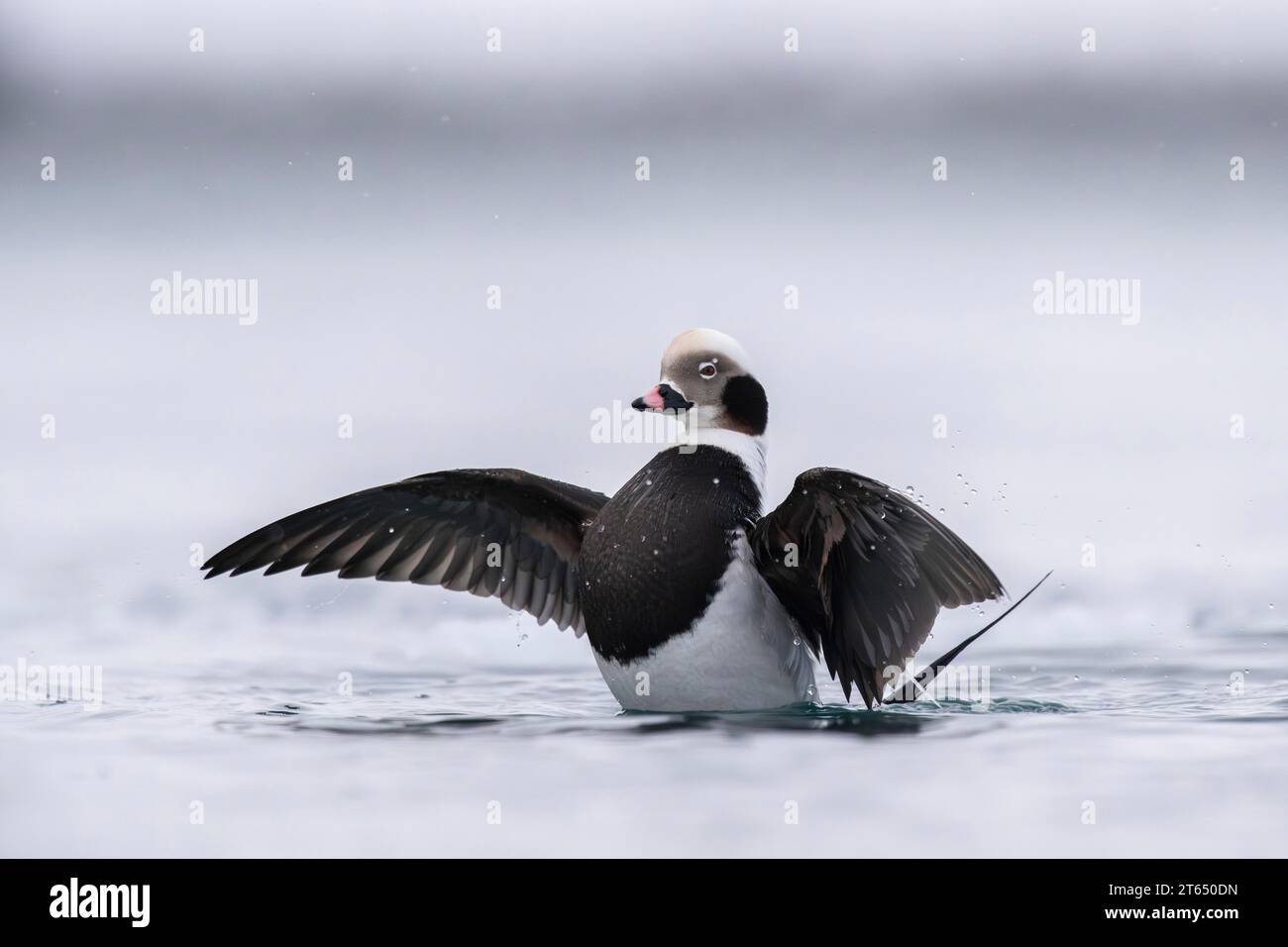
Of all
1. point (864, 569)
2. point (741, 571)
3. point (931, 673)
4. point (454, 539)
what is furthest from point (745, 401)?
point (454, 539)

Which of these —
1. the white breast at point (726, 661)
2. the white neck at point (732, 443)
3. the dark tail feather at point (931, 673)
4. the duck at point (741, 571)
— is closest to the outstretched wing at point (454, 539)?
the duck at point (741, 571)

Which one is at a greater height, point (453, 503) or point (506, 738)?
point (453, 503)

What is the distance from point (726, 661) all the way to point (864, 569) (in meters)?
0.53

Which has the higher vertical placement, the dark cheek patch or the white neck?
the dark cheek patch

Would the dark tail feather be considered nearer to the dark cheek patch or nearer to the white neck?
the white neck

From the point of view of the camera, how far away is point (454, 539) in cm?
764

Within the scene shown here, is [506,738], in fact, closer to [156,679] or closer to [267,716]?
[267,716]

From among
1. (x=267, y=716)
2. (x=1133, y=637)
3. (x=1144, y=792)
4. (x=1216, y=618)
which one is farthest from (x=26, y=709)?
(x=1216, y=618)

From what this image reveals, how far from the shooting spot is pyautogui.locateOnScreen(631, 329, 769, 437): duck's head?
682 cm

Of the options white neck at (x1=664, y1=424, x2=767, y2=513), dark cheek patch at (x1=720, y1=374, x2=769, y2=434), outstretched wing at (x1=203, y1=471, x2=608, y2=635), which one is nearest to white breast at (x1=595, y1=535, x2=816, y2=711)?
white neck at (x1=664, y1=424, x2=767, y2=513)

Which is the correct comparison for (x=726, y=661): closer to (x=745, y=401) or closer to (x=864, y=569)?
(x=864, y=569)

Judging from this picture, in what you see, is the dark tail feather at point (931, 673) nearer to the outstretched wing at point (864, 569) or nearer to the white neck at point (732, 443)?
the outstretched wing at point (864, 569)

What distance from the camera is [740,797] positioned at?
532cm

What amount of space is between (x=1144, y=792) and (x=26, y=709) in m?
3.72
